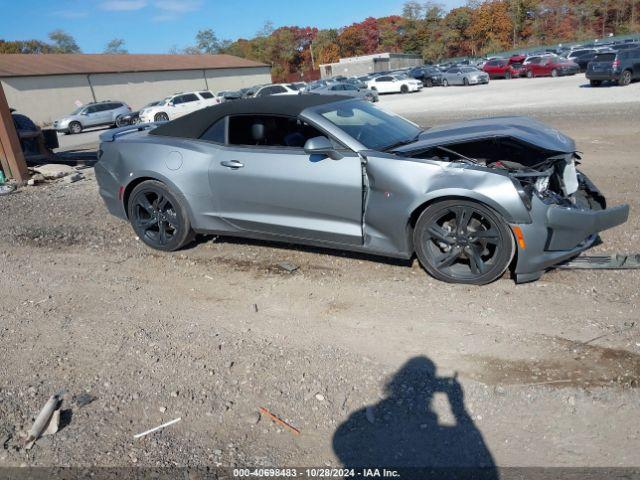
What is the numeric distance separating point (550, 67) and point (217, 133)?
3621cm

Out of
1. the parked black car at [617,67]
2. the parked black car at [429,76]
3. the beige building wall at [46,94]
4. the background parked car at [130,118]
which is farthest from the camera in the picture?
the parked black car at [429,76]

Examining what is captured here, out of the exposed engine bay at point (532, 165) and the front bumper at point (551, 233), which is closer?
the front bumper at point (551, 233)

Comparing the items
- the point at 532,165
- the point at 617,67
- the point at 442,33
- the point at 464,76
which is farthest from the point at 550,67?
the point at 442,33

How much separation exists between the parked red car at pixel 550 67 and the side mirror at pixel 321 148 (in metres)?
35.8

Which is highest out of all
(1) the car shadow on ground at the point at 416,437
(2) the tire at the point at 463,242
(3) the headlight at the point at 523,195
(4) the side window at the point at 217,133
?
(4) the side window at the point at 217,133

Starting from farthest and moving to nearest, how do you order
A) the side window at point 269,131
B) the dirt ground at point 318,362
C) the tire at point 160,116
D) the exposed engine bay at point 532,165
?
the tire at point 160,116 < the side window at point 269,131 < the exposed engine bay at point 532,165 < the dirt ground at point 318,362

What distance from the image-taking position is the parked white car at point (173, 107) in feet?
89.4

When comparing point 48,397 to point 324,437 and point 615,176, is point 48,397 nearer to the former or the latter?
point 324,437

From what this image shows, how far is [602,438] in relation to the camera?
252 centimetres

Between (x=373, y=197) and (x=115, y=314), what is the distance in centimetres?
237

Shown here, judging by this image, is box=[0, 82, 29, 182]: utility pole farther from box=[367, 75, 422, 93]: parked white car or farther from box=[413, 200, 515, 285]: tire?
box=[367, 75, 422, 93]: parked white car

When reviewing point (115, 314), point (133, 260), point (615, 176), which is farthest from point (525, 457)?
point (615, 176)

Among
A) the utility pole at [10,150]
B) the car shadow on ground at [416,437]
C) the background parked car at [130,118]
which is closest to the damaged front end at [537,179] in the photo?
the car shadow on ground at [416,437]

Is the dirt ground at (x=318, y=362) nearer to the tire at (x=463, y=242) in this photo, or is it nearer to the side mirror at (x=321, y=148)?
the tire at (x=463, y=242)
